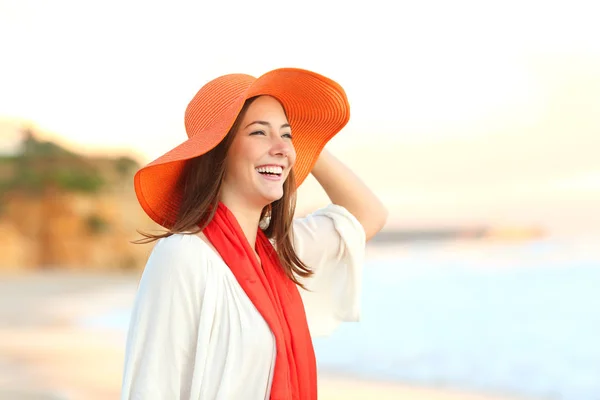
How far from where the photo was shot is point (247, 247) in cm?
193

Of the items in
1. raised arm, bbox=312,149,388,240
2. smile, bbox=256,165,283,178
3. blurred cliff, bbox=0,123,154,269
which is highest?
blurred cliff, bbox=0,123,154,269

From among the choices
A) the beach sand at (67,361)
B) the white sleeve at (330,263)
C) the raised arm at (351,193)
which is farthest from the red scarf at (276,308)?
the beach sand at (67,361)

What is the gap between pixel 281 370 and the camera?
1812 mm

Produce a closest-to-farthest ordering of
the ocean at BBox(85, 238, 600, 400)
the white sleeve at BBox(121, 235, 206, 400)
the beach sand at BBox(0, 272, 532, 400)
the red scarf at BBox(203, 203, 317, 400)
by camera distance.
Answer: the white sleeve at BBox(121, 235, 206, 400) < the red scarf at BBox(203, 203, 317, 400) < the beach sand at BBox(0, 272, 532, 400) < the ocean at BBox(85, 238, 600, 400)

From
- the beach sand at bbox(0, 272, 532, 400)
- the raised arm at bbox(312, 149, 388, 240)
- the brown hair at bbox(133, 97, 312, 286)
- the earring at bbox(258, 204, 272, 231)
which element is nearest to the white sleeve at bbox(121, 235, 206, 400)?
the brown hair at bbox(133, 97, 312, 286)

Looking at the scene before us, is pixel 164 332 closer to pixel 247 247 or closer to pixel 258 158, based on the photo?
pixel 247 247

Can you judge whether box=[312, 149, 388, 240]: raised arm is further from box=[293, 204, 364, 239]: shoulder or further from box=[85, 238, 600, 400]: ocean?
box=[85, 238, 600, 400]: ocean

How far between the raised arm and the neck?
0.96 ft

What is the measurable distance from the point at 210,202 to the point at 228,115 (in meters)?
0.22

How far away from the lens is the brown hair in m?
1.90

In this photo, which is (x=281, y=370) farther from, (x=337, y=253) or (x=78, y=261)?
(x=78, y=261)

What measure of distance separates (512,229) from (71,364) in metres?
31.0

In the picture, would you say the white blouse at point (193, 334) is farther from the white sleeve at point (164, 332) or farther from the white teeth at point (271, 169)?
the white teeth at point (271, 169)

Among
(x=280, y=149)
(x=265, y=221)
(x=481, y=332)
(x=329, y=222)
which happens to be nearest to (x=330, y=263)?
(x=329, y=222)
